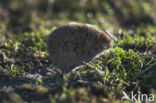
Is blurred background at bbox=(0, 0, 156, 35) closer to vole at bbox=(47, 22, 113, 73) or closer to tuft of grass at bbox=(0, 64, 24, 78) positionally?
tuft of grass at bbox=(0, 64, 24, 78)

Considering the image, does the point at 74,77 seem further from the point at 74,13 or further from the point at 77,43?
the point at 74,13

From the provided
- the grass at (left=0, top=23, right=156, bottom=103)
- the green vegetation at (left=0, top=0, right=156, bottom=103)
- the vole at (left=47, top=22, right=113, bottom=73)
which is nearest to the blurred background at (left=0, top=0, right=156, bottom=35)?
the green vegetation at (left=0, top=0, right=156, bottom=103)

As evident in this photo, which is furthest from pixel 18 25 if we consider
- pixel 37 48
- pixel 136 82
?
pixel 136 82

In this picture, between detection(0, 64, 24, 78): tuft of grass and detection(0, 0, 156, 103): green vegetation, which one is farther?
detection(0, 64, 24, 78): tuft of grass

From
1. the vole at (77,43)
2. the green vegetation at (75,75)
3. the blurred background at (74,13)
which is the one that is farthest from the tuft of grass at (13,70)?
the blurred background at (74,13)

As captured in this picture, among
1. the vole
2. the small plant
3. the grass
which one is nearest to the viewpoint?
the grass

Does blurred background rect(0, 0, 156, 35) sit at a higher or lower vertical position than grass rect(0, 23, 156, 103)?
higher

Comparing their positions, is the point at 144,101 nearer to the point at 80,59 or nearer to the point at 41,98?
the point at 80,59
